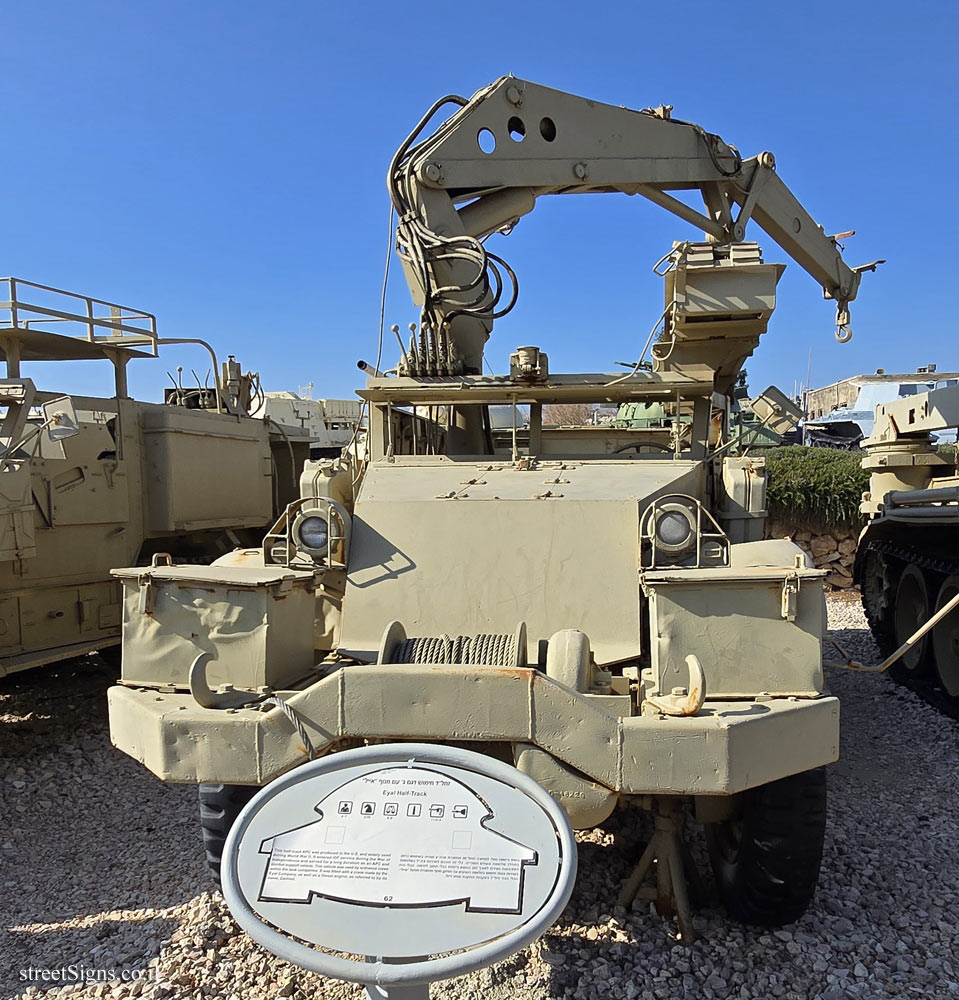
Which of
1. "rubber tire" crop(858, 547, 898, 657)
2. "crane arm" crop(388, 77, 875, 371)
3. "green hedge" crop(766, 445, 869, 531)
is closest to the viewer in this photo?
"crane arm" crop(388, 77, 875, 371)

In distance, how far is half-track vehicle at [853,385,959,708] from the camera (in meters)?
6.02

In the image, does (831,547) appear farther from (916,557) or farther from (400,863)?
(400,863)

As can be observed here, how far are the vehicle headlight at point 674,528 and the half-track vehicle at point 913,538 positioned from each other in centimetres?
272

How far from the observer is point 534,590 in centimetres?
378

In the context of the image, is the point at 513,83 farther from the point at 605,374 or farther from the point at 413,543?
the point at 413,543

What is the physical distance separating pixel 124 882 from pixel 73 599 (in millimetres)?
2693

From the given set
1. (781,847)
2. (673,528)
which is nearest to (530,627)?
(673,528)

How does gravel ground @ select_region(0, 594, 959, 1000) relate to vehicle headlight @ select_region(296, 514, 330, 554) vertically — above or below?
below

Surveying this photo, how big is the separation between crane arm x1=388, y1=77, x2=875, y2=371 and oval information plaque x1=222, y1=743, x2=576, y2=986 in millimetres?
3526

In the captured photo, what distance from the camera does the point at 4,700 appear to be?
6.30 metres

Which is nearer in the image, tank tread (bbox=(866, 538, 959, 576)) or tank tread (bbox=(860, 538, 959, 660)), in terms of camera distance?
tank tread (bbox=(866, 538, 959, 576))

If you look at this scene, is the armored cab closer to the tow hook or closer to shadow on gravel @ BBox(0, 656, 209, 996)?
the tow hook

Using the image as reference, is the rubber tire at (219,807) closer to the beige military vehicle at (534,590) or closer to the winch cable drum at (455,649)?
the beige military vehicle at (534,590)

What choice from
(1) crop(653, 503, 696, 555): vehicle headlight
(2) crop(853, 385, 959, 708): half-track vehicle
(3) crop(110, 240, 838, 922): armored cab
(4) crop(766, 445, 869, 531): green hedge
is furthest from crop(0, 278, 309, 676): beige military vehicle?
(4) crop(766, 445, 869, 531): green hedge
